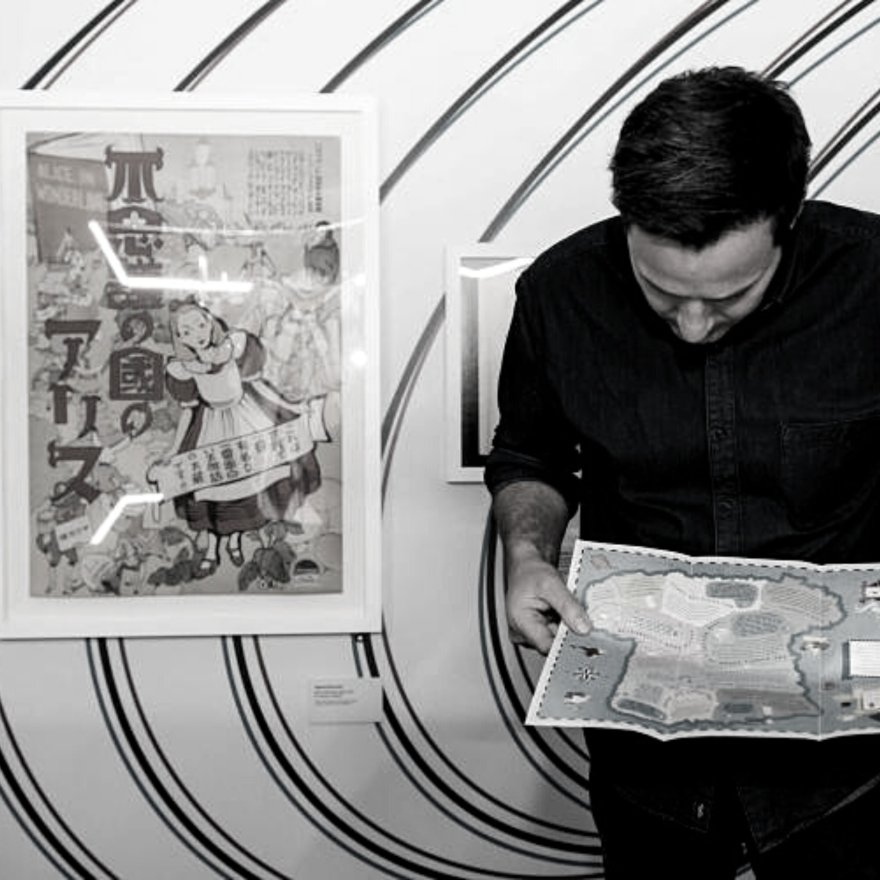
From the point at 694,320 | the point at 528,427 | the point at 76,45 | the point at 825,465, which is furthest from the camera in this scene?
the point at 76,45

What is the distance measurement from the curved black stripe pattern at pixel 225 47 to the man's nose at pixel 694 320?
3.27 feet

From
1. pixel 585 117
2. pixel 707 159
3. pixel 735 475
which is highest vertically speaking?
pixel 585 117

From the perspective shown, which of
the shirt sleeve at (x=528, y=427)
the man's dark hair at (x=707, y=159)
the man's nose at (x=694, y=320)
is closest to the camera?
the man's dark hair at (x=707, y=159)

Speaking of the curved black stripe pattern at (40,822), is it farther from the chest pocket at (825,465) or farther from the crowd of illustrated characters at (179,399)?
the chest pocket at (825,465)

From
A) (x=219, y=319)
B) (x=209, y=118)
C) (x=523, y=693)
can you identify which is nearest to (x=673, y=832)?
(x=523, y=693)

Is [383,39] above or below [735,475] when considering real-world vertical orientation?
A: above

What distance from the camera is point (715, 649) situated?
4.27 feet

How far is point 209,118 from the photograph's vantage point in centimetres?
197

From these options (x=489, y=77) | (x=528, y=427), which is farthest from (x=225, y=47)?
(x=528, y=427)

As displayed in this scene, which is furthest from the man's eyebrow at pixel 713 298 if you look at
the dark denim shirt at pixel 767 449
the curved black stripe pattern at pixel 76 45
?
the curved black stripe pattern at pixel 76 45

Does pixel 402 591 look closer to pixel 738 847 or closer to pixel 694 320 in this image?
pixel 738 847

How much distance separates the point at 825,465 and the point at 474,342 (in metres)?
0.74

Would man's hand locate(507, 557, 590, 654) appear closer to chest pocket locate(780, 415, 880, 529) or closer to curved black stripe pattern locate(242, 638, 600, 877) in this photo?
chest pocket locate(780, 415, 880, 529)

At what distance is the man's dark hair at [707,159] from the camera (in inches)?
46.5
